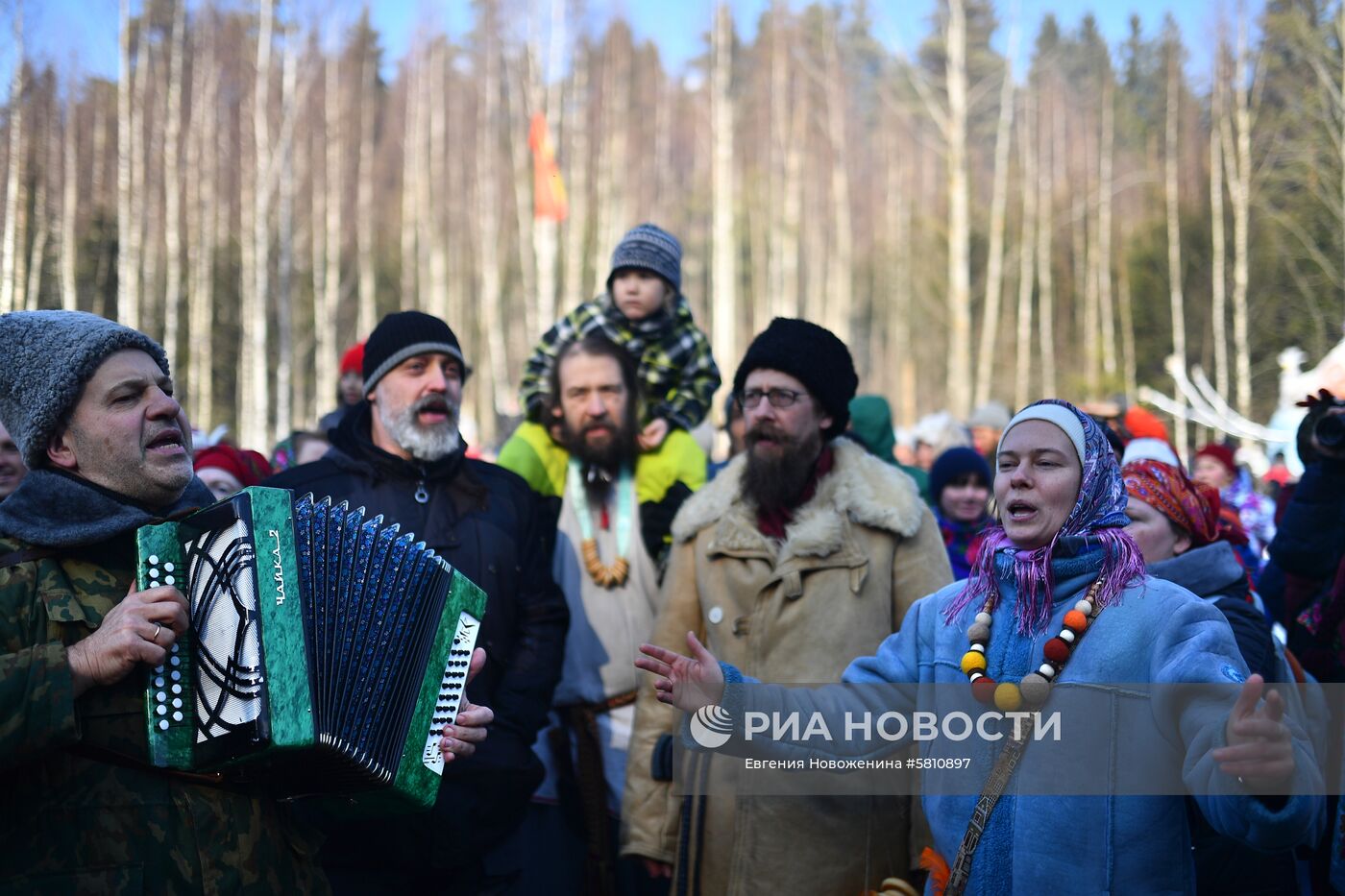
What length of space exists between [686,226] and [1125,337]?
51.4 ft

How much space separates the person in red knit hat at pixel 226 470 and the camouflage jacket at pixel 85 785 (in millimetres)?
2960

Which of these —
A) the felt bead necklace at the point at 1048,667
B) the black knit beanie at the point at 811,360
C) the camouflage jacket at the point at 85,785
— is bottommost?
the camouflage jacket at the point at 85,785

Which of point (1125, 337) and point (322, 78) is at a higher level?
point (322, 78)

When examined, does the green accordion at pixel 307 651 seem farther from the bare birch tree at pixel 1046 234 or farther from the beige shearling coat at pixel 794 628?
the bare birch tree at pixel 1046 234

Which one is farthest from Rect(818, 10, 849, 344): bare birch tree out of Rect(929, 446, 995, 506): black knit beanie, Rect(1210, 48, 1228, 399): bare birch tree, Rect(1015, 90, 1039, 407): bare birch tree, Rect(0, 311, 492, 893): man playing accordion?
Rect(0, 311, 492, 893): man playing accordion

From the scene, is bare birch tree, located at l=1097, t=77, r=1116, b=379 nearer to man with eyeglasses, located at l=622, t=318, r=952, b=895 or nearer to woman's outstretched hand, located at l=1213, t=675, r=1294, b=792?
man with eyeglasses, located at l=622, t=318, r=952, b=895

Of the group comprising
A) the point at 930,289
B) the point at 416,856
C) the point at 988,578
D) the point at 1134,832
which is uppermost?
the point at 930,289

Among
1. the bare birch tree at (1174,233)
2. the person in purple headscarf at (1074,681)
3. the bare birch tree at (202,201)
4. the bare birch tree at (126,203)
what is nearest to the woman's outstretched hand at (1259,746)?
the person in purple headscarf at (1074,681)

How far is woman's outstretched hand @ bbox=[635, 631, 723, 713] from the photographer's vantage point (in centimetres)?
327

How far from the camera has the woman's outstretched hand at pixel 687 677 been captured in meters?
3.27

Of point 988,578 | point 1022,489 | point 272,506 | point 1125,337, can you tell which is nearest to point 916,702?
point 988,578

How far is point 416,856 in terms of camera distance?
3.94 m

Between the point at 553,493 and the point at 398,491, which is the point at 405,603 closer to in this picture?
the point at 398,491

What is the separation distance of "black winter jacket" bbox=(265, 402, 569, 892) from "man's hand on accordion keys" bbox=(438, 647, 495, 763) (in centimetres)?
66
